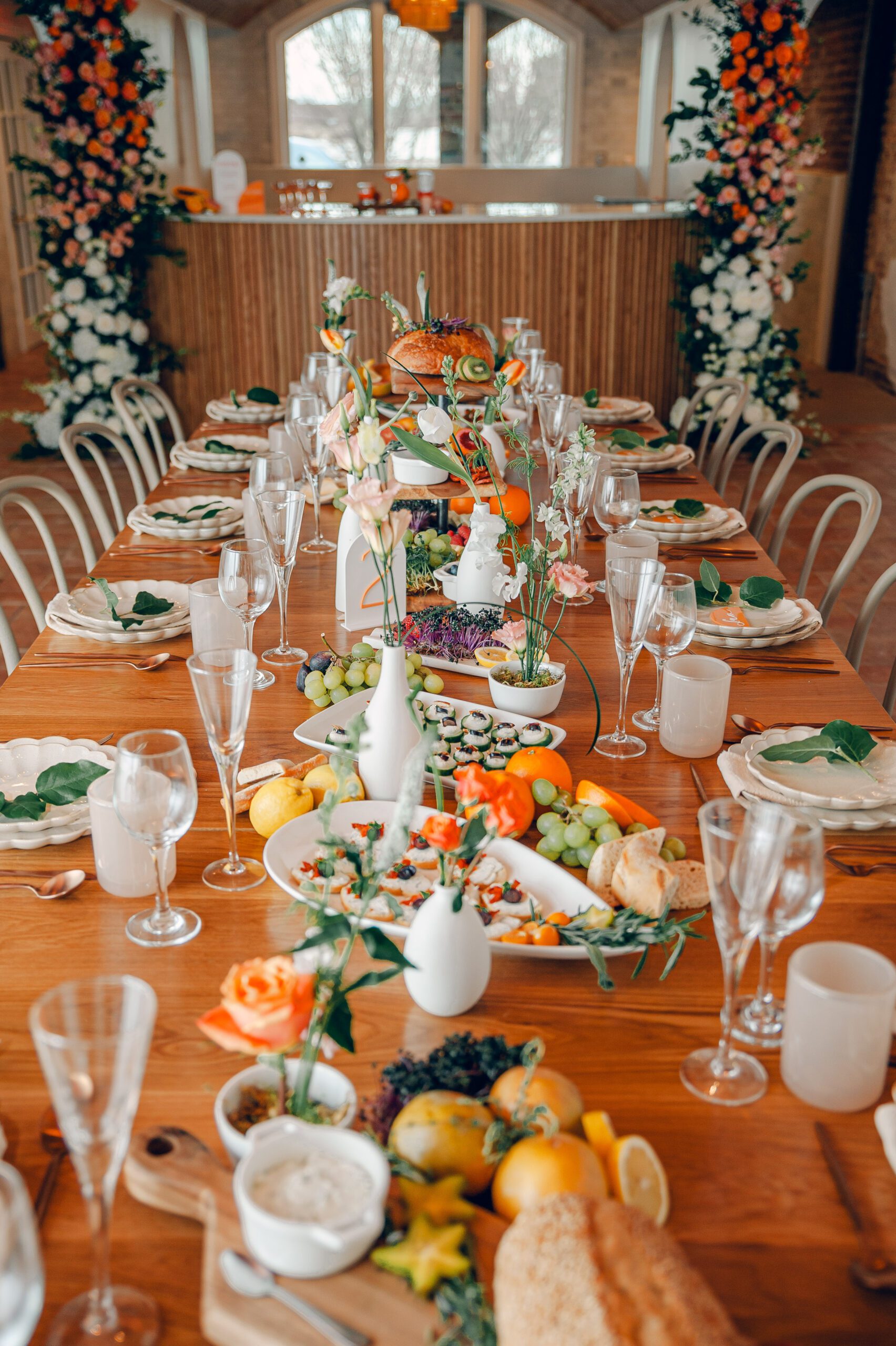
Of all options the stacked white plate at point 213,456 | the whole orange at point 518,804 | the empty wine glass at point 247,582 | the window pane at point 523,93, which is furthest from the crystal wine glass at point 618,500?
the window pane at point 523,93

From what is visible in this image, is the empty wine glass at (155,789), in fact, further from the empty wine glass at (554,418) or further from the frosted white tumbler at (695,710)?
the empty wine glass at (554,418)

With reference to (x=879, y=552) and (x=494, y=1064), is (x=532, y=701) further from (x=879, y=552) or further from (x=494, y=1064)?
(x=879, y=552)

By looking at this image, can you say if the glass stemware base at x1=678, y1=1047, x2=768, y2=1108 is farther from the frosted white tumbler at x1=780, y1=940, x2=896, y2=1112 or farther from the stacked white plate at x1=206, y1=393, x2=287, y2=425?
the stacked white plate at x1=206, y1=393, x2=287, y2=425

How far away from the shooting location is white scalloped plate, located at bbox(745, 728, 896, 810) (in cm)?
131

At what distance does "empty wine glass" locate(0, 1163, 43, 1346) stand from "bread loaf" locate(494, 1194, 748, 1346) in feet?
0.85

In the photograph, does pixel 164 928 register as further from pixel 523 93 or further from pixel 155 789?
pixel 523 93

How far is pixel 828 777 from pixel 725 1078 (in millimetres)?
554

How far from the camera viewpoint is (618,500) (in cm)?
197

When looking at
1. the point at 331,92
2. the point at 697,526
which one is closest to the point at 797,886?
the point at 697,526

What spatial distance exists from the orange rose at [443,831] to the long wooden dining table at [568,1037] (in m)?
0.20

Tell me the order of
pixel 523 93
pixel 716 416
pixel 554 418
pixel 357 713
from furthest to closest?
pixel 523 93 → pixel 716 416 → pixel 554 418 → pixel 357 713

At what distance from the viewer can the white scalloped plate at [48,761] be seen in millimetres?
1290

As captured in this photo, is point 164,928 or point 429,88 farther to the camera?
point 429,88

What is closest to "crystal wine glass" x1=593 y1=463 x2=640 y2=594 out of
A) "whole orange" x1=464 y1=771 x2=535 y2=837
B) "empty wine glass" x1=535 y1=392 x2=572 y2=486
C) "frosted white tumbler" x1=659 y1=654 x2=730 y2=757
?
"empty wine glass" x1=535 y1=392 x2=572 y2=486
